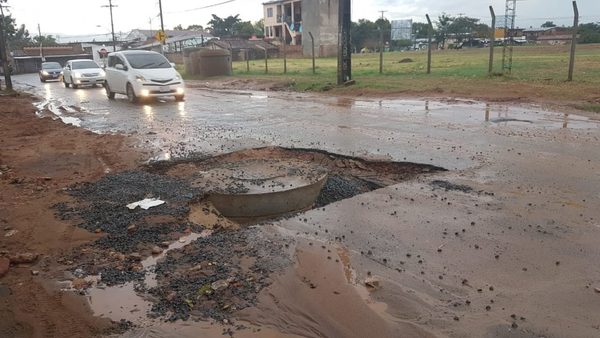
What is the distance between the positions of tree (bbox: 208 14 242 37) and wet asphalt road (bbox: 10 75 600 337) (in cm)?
8190

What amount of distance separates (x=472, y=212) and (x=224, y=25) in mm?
89633

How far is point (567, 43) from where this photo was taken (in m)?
46.5

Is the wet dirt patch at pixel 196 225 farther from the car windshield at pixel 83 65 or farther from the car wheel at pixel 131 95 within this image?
the car windshield at pixel 83 65

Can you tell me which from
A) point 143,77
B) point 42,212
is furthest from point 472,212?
point 143,77

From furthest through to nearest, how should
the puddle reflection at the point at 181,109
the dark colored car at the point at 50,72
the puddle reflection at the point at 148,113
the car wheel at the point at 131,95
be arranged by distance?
the dark colored car at the point at 50,72, the car wheel at the point at 131,95, the puddle reflection at the point at 181,109, the puddle reflection at the point at 148,113

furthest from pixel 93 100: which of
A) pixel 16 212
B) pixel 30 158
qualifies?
pixel 16 212

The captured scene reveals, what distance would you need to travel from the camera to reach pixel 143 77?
16.4 metres

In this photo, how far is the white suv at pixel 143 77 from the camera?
16.4 metres

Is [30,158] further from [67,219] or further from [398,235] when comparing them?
[398,235]

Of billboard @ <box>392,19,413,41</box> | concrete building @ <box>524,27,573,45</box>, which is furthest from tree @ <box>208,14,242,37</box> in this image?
concrete building @ <box>524,27,573,45</box>

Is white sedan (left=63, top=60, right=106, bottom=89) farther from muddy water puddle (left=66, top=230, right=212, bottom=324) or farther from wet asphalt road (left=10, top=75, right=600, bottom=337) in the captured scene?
muddy water puddle (left=66, top=230, right=212, bottom=324)

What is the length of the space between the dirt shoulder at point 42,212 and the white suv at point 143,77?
15.5 feet

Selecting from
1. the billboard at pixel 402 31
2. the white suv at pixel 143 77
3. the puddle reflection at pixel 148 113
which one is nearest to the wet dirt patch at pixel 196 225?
the puddle reflection at pixel 148 113

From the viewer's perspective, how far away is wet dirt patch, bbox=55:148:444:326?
12.1ft
